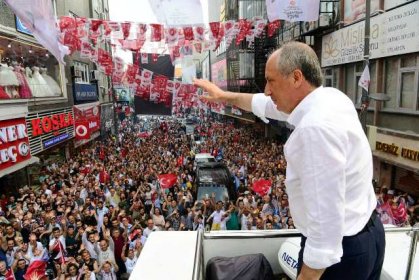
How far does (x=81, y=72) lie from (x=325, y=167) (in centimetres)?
2840

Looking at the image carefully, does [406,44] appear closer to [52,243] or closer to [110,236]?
[110,236]

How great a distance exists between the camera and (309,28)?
17.4m

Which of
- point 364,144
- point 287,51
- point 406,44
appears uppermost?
point 406,44

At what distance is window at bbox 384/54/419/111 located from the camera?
11188mm

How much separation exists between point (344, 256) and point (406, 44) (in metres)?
11.4

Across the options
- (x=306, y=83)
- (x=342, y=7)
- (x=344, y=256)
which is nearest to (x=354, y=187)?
(x=344, y=256)

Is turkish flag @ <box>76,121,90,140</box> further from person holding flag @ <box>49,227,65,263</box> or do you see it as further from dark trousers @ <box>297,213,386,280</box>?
dark trousers @ <box>297,213,386,280</box>

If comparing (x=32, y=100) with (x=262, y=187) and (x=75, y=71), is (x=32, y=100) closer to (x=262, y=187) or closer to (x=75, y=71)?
(x=75, y=71)

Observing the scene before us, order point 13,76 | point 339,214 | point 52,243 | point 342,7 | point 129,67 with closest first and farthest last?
1. point 339,214
2. point 52,243
3. point 13,76
4. point 342,7
5. point 129,67

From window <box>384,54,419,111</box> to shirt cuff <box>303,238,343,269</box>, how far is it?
11.4 meters

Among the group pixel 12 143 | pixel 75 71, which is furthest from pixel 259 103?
pixel 75 71

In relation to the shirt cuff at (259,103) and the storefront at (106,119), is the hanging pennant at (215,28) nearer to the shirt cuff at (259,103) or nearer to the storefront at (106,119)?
the shirt cuff at (259,103)

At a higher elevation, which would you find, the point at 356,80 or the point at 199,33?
the point at 199,33

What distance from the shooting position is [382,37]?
12406 mm
